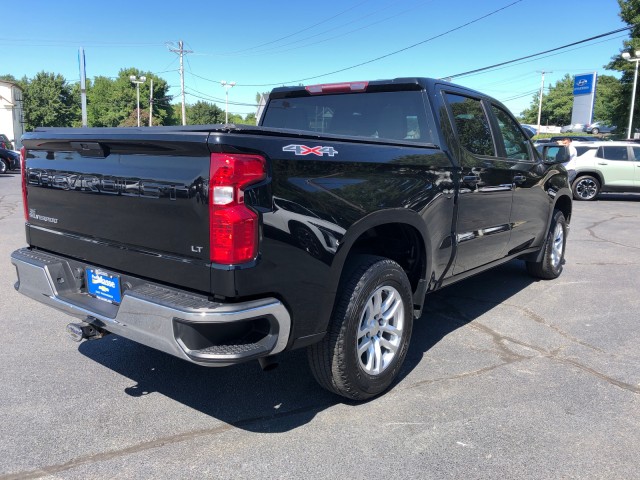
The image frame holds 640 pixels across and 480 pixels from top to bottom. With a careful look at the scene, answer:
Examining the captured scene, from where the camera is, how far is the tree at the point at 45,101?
7069 centimetres

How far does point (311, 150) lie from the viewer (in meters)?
2.72

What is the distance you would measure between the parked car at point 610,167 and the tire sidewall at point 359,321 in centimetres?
1462

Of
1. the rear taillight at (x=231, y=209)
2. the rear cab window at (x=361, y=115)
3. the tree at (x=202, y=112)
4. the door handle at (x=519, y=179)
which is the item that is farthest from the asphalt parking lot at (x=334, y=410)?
the tree at (x=202, y=112)

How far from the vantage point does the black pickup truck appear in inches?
96.7

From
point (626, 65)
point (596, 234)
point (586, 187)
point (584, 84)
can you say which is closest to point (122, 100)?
point (584, 84)

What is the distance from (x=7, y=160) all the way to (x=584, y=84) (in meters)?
44.0

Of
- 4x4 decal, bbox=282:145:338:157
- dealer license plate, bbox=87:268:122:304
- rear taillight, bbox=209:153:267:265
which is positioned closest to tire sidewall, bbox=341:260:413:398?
4x4 decal, bbox=282:145:338:157

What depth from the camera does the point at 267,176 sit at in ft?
8.18

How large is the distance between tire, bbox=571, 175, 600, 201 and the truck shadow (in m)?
13.5

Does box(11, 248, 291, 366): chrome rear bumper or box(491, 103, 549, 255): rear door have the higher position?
box(491, 103, 549, 255): rear door

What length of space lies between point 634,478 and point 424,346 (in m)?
1.84

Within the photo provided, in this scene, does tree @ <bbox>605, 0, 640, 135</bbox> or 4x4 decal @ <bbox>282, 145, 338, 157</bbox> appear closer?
4x4 decal @ <bbox>282, 145, 338, 157</bbox>

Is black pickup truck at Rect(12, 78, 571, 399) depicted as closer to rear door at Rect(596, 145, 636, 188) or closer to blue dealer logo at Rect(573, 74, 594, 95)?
rear door at Rect(596, 145, 636, 188)

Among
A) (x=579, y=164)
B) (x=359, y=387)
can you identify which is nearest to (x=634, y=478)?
(x=359, y=387)
